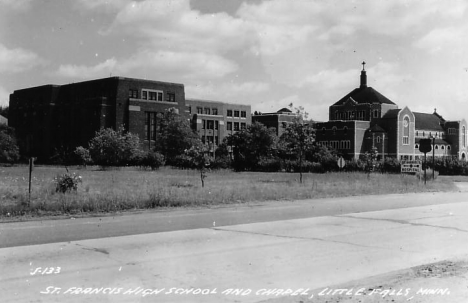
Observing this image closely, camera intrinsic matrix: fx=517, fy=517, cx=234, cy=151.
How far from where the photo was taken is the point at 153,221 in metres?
14.9

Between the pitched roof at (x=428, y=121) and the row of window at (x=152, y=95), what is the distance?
60.5 metres

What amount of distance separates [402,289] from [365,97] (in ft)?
385

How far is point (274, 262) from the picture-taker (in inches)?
347

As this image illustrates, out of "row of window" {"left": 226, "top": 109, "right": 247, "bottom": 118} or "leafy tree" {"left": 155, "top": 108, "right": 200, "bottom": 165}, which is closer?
"leafy tree" {"left": 155, "top": 108, "right": 200, "bottom": 165}

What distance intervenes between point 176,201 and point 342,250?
10.8 meters

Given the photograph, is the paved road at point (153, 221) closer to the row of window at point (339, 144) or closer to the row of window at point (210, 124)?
the row of window at point (339, 144)

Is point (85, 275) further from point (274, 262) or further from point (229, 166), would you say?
point (229, 166)

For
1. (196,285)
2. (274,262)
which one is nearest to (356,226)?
(274,262)

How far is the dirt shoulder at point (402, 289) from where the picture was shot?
255 inches

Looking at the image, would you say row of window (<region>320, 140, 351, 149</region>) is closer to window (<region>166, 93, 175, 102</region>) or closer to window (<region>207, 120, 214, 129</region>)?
window (<region>207, 120, 214, 129</region>)

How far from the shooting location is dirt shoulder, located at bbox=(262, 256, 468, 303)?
6.49m
